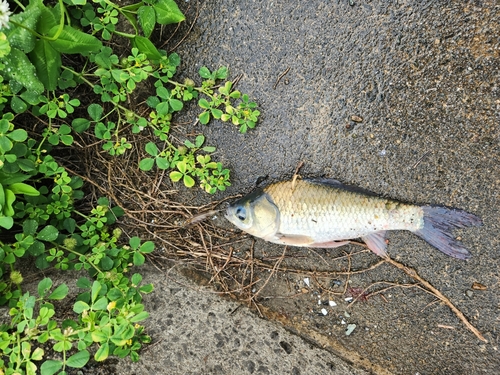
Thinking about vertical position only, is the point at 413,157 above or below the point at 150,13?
above

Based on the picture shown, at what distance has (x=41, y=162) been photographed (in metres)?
2.59

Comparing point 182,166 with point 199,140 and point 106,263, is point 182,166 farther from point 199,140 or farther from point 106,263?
point 106,263

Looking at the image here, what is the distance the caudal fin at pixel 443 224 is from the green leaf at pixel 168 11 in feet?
6.44

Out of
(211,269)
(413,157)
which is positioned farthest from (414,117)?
(211,269)

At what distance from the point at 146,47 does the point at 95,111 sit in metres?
0.56

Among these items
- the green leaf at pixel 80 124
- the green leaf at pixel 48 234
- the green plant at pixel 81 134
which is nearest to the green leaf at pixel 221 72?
the green plant at pixel 81 134

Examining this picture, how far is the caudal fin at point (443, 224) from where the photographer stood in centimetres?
253

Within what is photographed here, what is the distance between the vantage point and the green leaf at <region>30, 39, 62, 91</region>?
229 centimetres

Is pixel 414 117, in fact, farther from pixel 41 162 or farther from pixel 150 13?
pixel 41 162

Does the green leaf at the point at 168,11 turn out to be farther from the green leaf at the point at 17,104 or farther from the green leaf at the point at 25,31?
the green leaf at the point at 17,104

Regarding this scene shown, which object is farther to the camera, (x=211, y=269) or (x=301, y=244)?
(x=211, y=269)

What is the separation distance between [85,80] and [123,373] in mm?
1893

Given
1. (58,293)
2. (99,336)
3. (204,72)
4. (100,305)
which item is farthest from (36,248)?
(204,72)

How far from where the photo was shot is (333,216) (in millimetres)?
2525
